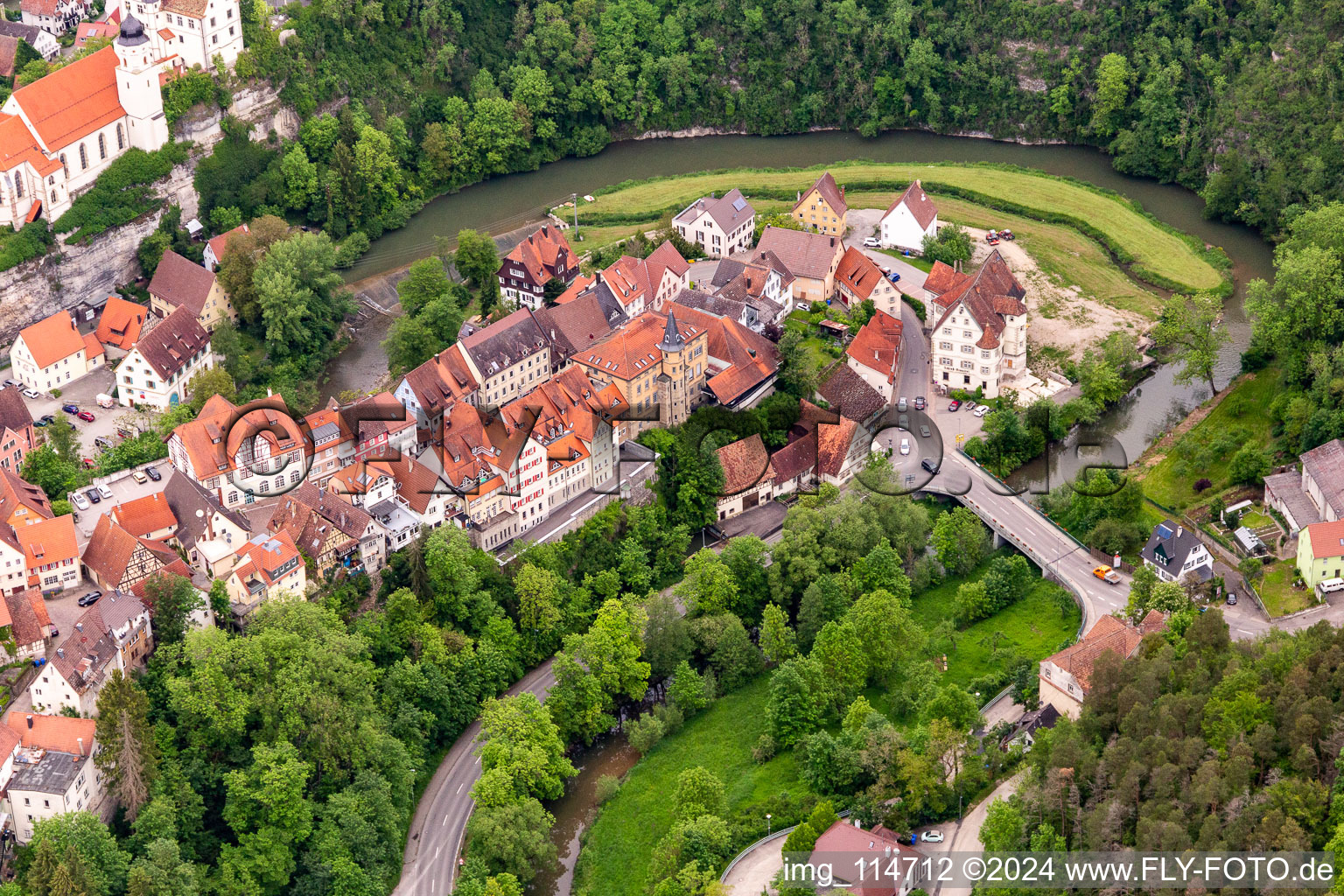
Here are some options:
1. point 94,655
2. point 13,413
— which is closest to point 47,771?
point 94,655

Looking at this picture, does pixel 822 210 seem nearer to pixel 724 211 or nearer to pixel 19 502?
pixel 724 211

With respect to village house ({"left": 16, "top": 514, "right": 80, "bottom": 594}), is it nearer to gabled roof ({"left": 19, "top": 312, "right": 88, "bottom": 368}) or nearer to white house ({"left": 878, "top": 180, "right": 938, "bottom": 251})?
gabled roof ({"left": 19, "top": 312, "right": 88, "bottom": 368})

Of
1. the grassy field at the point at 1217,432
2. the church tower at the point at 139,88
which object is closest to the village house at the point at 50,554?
the church tower at the point at 139,88

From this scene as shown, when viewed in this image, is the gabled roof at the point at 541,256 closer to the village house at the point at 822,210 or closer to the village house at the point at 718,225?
the village house at the point at 718,225

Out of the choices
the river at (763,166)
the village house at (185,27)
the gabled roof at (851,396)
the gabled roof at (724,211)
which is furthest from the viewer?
the village house at (185,27)

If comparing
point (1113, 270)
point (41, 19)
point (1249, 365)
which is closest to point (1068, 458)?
point (1249, 365)
